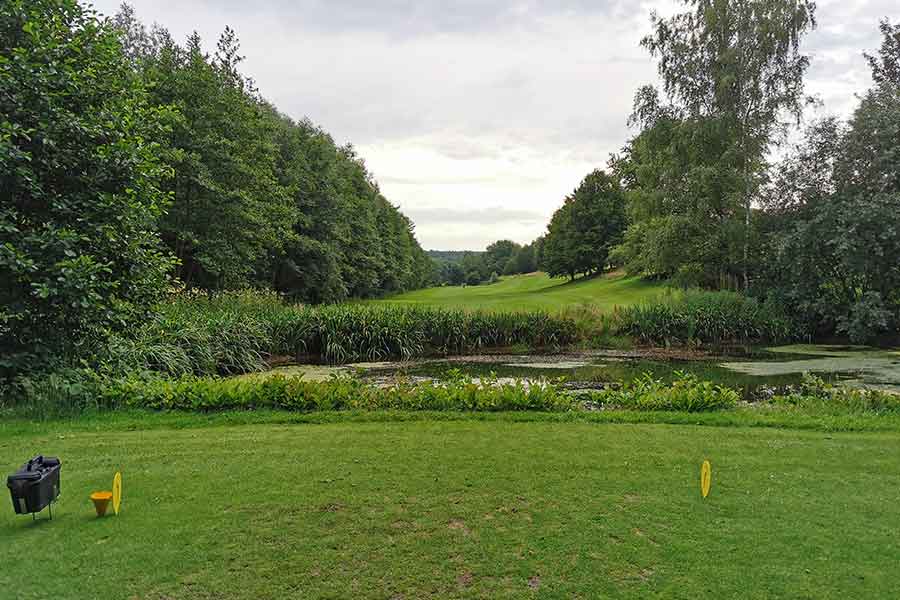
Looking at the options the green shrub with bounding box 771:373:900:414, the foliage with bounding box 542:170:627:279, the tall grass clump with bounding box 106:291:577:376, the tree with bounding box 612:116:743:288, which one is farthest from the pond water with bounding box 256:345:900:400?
the foliage with bounding box 542:170:627:279

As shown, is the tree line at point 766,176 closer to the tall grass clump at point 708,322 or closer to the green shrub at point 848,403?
the tall grass clump at point 708,322

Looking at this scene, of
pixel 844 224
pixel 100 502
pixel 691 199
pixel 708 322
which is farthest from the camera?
pixel 691 199

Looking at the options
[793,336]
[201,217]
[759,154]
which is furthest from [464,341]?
[759,154]

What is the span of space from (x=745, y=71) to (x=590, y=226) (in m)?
26.1

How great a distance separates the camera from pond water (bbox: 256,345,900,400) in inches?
460

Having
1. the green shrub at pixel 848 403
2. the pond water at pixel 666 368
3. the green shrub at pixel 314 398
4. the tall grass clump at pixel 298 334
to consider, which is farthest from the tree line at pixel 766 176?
the green shrub at pixel 314 398

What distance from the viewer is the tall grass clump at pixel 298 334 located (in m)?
10.7

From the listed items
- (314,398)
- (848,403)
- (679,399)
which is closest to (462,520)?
(314,398)

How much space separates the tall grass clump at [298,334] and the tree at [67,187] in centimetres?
123

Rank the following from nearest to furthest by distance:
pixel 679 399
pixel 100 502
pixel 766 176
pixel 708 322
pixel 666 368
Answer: pixel 100 502
pixel 679 399
pixel 666 368
pixel 708 322
pixel 766 176

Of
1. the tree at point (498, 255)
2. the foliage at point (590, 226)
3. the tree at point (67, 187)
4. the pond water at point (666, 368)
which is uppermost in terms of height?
the tree at point (498, 255)

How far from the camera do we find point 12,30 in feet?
22.5

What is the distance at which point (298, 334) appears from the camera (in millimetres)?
15703

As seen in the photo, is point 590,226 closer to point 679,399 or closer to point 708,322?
point 708,322
